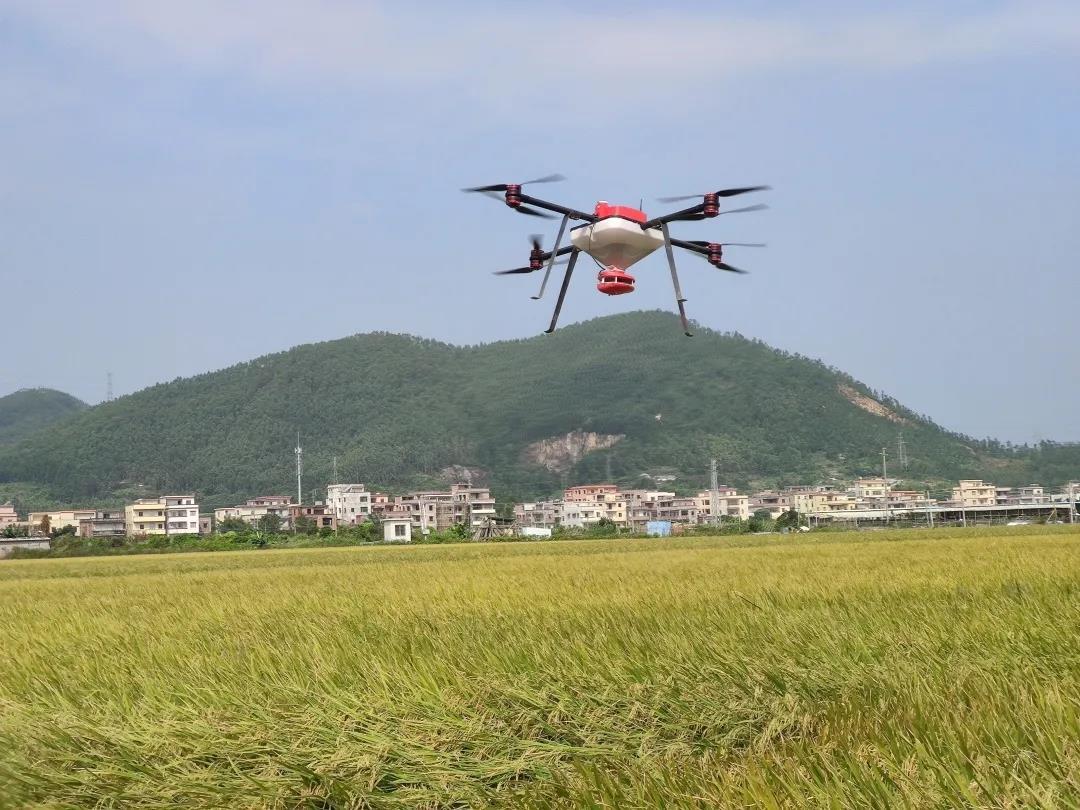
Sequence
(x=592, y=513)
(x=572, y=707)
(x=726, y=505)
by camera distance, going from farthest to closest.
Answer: (x=726, y=505)
(x=592, y=513)
(x=572, y=707)

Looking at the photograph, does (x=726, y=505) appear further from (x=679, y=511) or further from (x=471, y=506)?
(x=471, y=506)

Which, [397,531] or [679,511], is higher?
[397,531]

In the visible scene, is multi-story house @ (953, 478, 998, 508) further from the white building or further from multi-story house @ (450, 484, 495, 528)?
the white building

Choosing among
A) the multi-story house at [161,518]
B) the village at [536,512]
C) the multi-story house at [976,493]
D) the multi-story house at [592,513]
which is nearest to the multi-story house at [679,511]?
the village at [536,512]

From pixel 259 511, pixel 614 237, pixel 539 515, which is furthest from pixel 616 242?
pixel 259 511

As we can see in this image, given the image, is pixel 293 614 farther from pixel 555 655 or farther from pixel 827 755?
pixel 827 755
